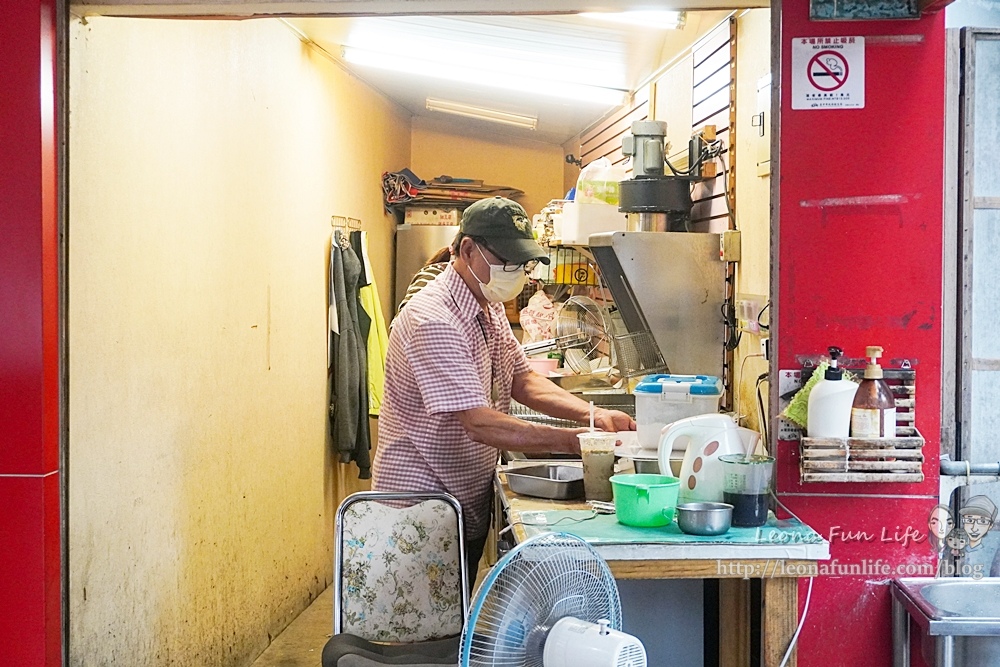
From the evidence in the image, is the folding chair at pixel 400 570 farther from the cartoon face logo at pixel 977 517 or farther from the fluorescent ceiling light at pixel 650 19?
the fluorescent ceiling light at pixel 650 19

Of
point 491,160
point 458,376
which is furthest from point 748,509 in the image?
point 491,160

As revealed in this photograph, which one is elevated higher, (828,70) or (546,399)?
(828,70)

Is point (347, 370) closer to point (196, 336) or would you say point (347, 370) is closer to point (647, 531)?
point (196, 336)

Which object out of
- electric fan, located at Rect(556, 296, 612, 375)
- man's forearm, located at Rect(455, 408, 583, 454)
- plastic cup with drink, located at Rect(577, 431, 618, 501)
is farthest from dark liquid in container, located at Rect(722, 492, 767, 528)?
electric fan, located at Rect(556, 296, 612, 375)

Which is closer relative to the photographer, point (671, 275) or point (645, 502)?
point (645, 502)

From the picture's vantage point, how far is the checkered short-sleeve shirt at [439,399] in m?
3.39

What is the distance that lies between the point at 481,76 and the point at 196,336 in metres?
2.61

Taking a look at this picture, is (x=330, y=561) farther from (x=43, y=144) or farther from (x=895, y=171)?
(x=895, y=171)

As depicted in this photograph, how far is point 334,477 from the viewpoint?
6.37 meters

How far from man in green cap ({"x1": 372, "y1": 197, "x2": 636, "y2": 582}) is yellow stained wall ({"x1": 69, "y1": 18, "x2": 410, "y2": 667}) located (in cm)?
92

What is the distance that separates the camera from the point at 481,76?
6043 mm

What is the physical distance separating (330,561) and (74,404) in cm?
328

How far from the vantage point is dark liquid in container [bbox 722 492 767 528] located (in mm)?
2672

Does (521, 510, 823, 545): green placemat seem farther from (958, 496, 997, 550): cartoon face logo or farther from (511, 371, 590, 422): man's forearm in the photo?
(511, 371, 590, 422): man's forearm
